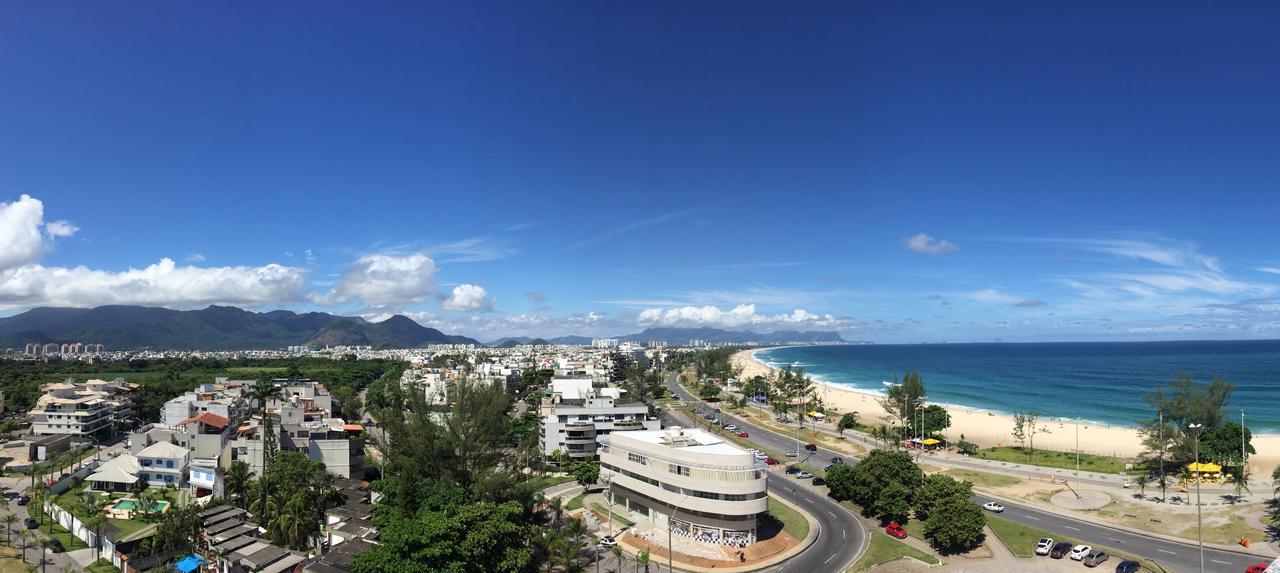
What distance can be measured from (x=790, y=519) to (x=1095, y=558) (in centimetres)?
1901

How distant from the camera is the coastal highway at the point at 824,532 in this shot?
41.1 metres

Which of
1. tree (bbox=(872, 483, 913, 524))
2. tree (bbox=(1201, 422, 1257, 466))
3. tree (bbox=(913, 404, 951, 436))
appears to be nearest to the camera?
tree (bbox=(872, 483, 913, 524))

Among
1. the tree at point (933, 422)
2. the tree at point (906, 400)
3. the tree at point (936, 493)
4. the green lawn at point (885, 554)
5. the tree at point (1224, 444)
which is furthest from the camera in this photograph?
the tree at point (906, 400)

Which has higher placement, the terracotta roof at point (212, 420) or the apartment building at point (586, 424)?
the terracotta roof at point (212, 420)

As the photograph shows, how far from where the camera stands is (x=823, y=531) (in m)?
47.4

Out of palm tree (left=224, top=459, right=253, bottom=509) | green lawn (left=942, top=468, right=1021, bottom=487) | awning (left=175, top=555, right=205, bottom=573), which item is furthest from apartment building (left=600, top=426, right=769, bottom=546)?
palm tree (left=224, top=459, right=253, bottom=509)

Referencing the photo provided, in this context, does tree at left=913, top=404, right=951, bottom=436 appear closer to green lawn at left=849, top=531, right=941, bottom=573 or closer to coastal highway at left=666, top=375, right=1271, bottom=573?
coastal highway at left=666, top=375, right=1271, bottom=573

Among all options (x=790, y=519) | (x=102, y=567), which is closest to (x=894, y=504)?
(x=790, y=519)

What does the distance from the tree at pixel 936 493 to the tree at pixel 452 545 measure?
27.7 metres

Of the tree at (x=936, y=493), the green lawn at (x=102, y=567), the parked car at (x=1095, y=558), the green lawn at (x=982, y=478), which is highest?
the tree at (x=936, y=493)

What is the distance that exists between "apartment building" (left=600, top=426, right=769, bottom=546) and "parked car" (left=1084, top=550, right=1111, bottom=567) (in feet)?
62.4

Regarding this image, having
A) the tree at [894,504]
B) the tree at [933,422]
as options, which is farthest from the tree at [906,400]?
the tree at [894,504]

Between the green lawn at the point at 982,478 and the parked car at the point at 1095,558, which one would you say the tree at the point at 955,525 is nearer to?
the parked car at the point at 1095,558

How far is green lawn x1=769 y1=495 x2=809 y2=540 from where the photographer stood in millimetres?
46812
